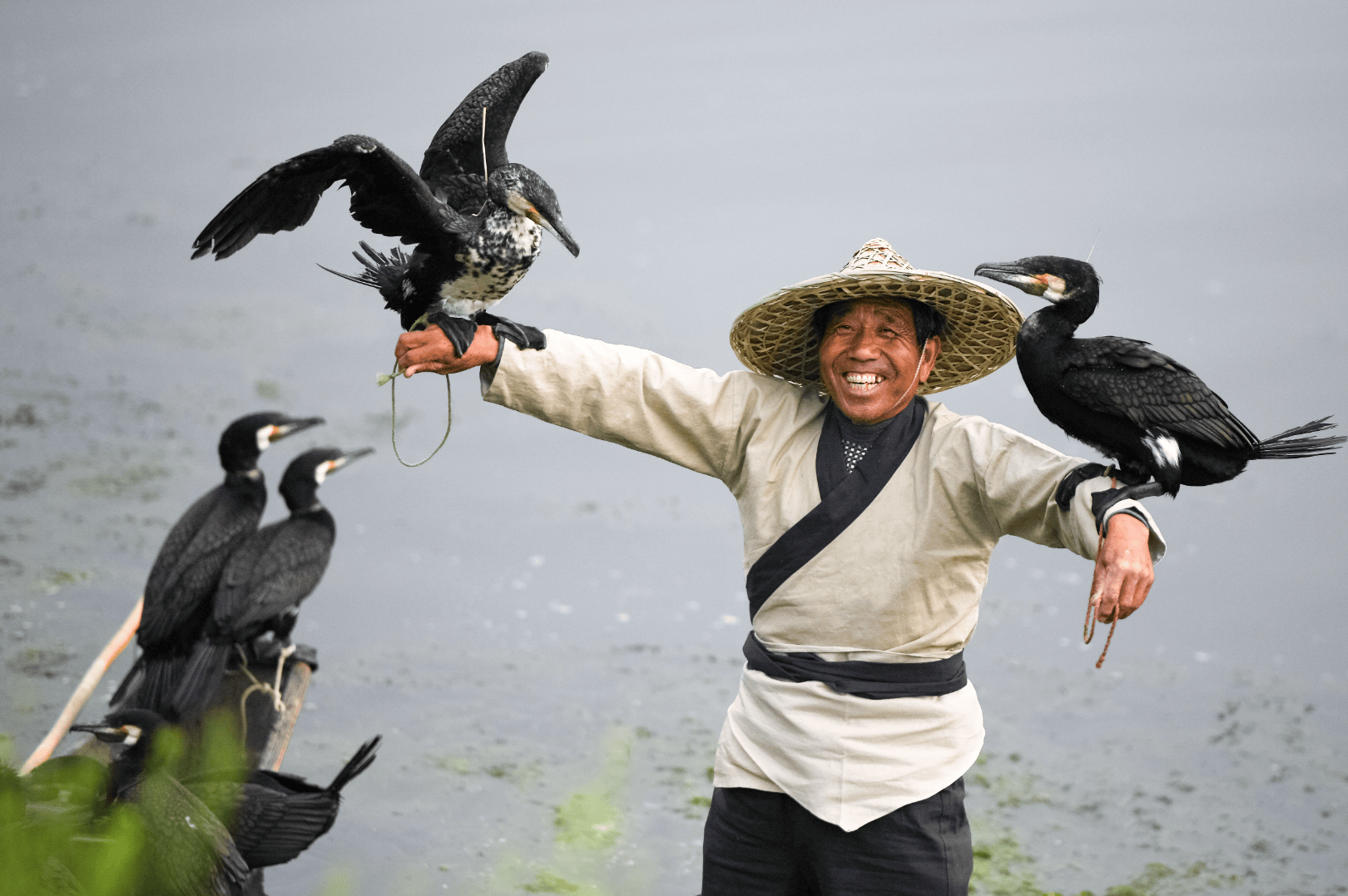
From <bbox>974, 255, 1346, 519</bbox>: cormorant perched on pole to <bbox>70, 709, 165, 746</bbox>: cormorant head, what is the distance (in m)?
2.43

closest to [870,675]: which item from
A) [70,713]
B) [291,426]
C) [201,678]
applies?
[201,678]

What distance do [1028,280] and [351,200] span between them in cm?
115

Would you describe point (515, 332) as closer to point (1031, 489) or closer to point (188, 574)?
point (1031, 489)

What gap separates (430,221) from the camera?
2.04 m

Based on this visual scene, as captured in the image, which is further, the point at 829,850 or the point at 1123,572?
the point at 829,850

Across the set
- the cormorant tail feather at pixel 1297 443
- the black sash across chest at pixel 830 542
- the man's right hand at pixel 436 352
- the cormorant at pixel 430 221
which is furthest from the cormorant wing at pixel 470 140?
the cormorant tail feather at pixel 1297 443

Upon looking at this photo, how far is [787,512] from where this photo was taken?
7.13 feet

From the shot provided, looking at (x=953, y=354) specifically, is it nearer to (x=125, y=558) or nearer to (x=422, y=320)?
(x=422, y=320)

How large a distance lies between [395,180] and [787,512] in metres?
0.87

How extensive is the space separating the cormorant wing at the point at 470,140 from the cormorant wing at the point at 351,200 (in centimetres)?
16

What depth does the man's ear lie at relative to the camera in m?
2.20

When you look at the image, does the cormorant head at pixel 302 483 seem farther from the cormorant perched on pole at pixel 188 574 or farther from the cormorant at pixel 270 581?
the cormorant perched on pole at pixel 188 574

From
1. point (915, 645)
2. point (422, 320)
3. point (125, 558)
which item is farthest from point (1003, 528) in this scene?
point (125, 558)

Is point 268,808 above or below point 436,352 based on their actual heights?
below
